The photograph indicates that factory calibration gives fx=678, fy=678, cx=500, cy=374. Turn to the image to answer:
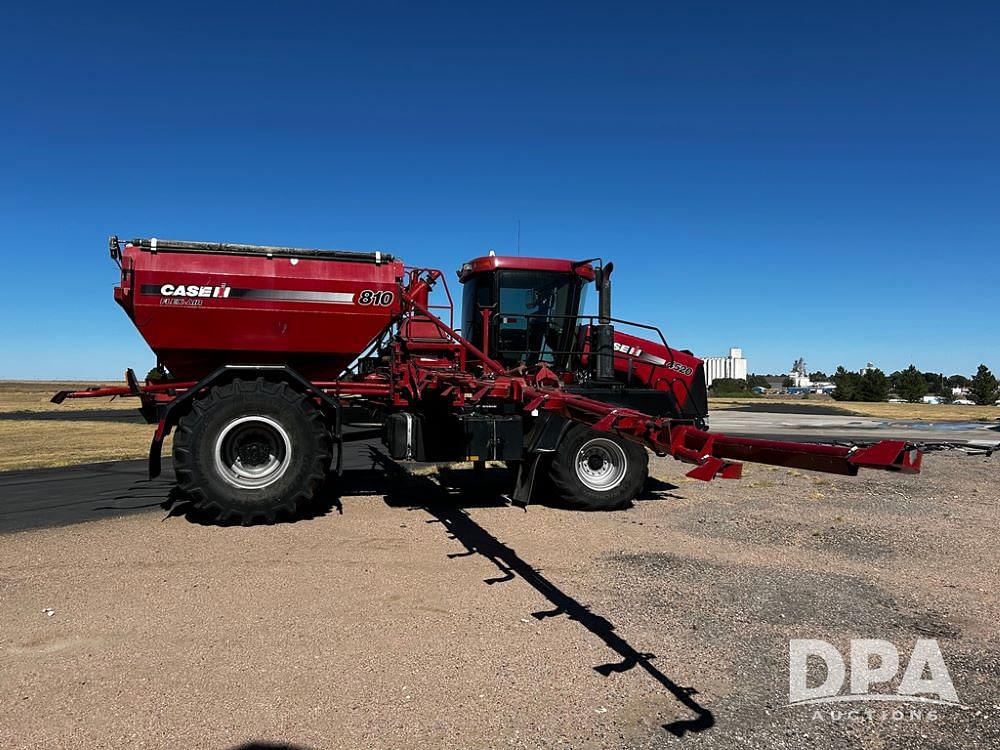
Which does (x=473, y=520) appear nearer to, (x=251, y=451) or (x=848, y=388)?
(x=251, y=451)

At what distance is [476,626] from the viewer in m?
4.59

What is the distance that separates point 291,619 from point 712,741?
2.88m

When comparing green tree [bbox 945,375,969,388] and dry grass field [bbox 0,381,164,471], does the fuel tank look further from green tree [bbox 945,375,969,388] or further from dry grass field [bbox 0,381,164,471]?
green tree [bbox 945,375,969,388]

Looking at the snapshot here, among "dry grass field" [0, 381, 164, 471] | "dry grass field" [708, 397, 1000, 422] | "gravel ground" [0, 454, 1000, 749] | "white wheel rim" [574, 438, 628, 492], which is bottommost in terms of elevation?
"gravel ground" [0, 454, 1000, 749]

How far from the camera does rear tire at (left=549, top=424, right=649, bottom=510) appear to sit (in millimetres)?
8680

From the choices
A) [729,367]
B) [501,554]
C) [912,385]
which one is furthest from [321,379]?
[729,367]

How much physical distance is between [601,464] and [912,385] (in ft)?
219

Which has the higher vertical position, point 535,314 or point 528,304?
point 528,304

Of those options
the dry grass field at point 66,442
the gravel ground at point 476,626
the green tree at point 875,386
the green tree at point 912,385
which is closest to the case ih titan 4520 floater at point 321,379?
the gravel ground at point 476,626

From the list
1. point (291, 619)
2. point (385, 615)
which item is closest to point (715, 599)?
point (385, 615)

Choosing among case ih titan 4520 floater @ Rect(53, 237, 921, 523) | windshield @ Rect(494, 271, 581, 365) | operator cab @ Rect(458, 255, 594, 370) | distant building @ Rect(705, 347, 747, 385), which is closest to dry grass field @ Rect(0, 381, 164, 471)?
case ih titan 4520 floater @ Rect(53, 237, 921, 523)

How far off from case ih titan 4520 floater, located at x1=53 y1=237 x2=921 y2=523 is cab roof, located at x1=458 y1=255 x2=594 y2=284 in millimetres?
62

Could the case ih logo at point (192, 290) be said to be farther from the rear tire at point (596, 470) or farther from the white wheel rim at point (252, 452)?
the rear tire at point (596, 470)

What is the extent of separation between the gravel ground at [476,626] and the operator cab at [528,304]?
2589mm
